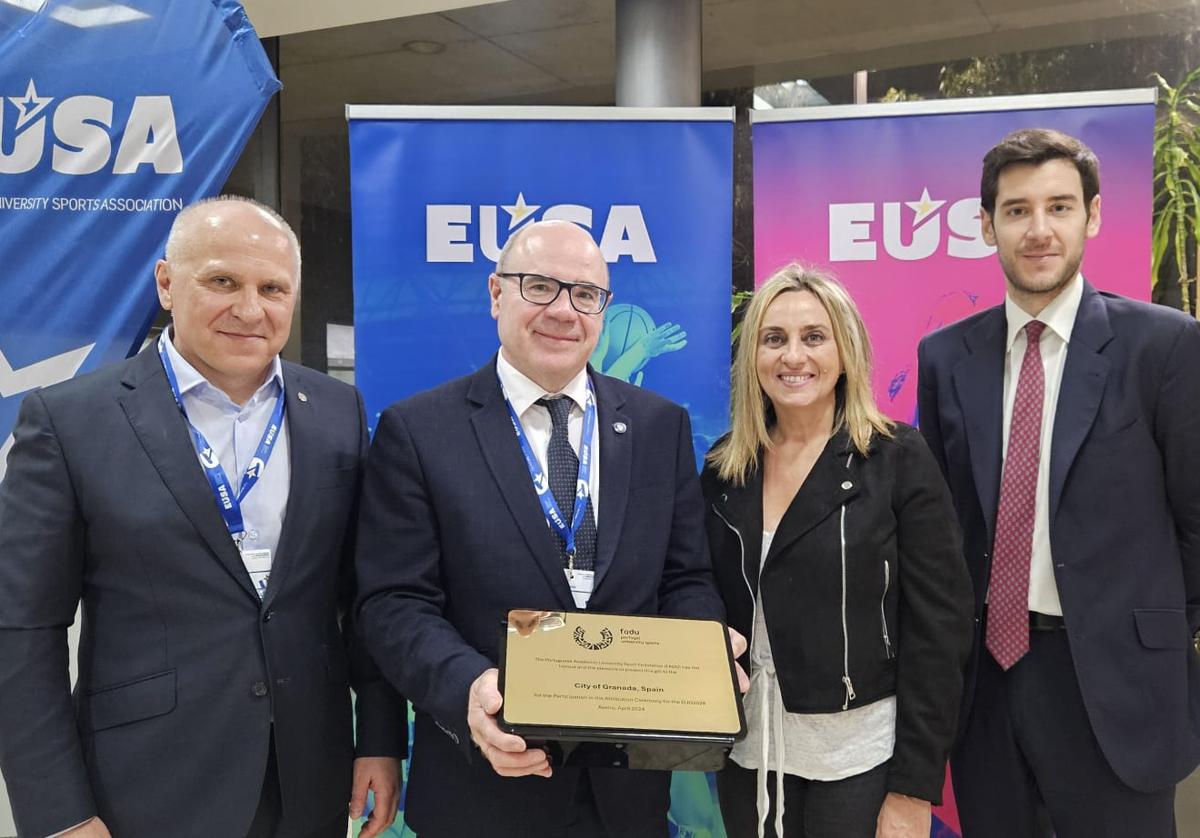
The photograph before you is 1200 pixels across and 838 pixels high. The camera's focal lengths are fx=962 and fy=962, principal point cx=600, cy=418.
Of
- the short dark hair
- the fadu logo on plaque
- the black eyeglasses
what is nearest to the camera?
the fadu logo on plaque

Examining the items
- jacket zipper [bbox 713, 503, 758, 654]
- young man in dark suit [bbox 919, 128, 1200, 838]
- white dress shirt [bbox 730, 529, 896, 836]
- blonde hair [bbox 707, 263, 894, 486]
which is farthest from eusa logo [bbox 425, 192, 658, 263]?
white dress shirt [bbox 730, 529, 896, 836]

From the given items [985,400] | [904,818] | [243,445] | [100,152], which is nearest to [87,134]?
[100,152]

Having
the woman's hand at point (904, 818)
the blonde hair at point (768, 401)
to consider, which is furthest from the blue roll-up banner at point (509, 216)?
the woman's hand at point (904, 818)

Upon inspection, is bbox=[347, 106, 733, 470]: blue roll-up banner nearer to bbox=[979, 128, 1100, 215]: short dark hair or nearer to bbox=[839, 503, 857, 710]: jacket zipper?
bbox=[979, 128, 1100, 215]: short dark hair

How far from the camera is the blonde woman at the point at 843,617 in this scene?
216 cm

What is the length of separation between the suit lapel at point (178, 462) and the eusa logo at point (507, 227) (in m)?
1.53

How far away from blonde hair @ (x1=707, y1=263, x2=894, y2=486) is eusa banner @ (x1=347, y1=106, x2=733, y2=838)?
969mm

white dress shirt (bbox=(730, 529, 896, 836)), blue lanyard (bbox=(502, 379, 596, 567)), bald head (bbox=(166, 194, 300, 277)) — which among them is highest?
bald head (bbox=(166, 194, 300, 277))

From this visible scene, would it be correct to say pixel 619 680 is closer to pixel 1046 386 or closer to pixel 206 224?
pixel 206 224

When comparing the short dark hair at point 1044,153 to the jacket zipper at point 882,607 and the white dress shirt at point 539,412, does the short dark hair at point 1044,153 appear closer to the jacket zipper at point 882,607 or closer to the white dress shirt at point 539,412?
the jacket zipper at point 882,607

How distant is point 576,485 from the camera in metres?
2.09

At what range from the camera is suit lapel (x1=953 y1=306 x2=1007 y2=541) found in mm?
2426

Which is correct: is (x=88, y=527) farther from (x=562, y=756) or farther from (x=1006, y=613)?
(x=1006, y=613)

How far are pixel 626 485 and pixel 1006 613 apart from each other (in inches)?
40.6
